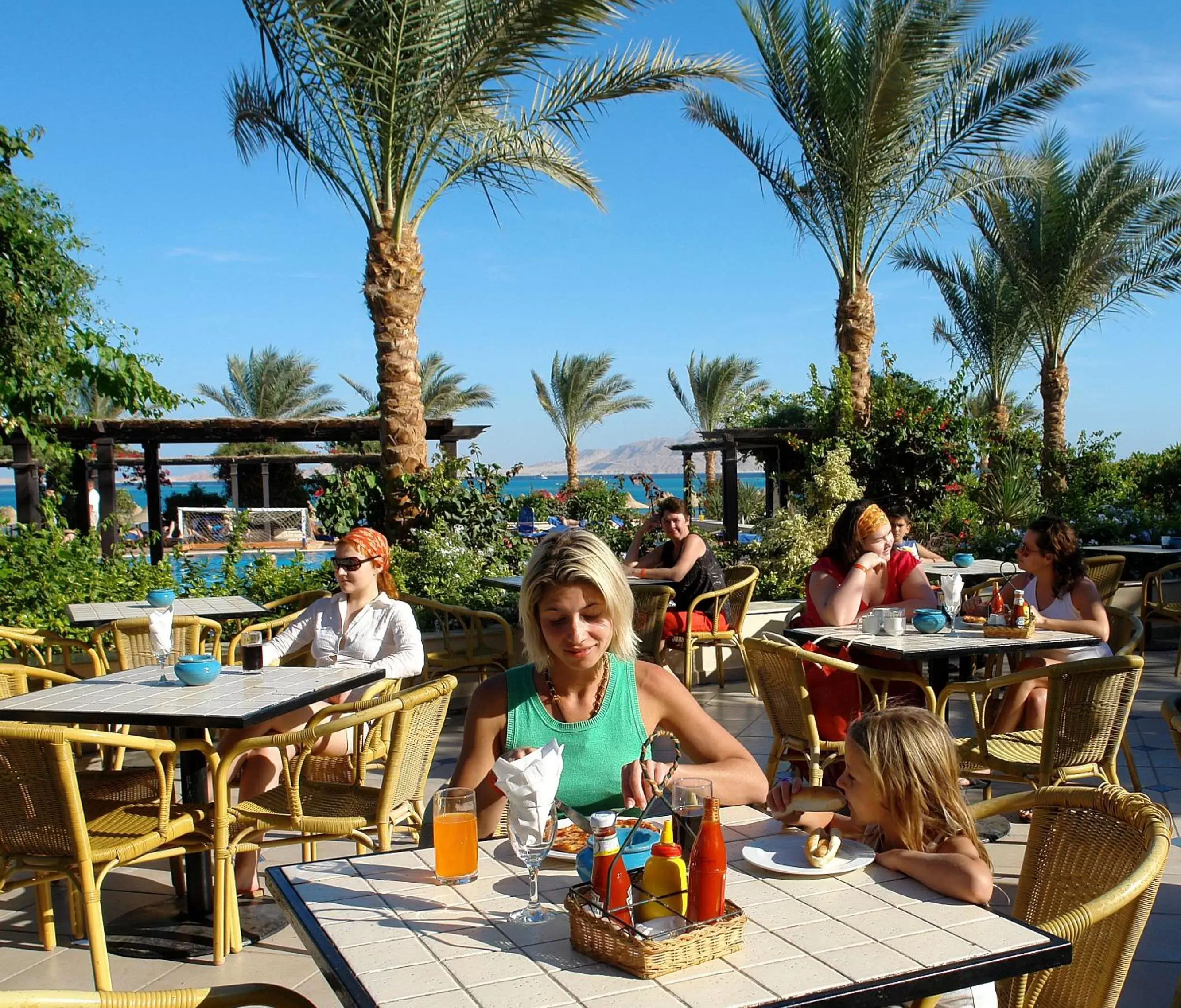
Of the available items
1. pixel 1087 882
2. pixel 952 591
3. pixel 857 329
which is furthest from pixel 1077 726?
pixel 857 329

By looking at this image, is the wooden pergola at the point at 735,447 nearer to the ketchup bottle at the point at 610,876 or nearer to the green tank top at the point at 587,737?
the green tank top at the point at 587,737

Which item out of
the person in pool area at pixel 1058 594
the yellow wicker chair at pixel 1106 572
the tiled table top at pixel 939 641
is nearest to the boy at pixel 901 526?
the yellow wicker chair at pixel 1106 572

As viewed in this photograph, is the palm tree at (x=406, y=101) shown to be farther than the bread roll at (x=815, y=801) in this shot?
Yes

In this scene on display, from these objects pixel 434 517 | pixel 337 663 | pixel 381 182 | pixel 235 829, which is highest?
pixel 381 182

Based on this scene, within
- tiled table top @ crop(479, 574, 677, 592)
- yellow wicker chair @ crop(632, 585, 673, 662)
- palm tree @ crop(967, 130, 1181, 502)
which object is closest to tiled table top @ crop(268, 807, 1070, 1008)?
yellow wicker chair @ crop(632, 585, 673, 662)

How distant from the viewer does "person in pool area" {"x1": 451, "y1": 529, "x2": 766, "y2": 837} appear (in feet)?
8.23

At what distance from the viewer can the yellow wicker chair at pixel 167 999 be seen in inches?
60.6

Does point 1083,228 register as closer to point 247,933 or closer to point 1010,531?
point 1010,531

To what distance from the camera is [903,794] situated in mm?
2123

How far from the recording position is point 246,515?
8453 mm

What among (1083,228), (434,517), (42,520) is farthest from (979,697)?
(1083,228)

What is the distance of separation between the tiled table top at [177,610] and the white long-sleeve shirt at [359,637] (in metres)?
1.04

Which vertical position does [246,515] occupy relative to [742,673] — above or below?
above

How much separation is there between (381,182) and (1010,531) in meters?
6.97
